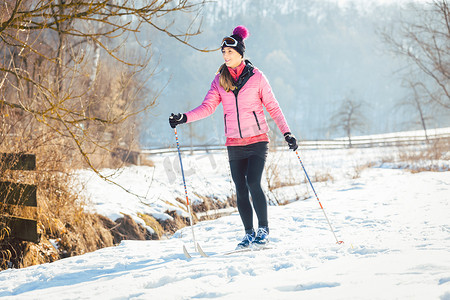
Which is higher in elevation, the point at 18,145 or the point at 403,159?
the point at 18,145

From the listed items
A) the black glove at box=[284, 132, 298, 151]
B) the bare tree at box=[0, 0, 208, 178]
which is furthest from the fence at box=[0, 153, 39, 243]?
the black glove at box=[284, 132, 298, 151]

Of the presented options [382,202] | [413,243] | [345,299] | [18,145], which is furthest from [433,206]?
[18,145]

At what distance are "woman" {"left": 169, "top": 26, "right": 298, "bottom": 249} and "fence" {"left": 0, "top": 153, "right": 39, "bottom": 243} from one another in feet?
7.13

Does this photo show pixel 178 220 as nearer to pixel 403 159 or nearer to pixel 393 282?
pixel 393 282

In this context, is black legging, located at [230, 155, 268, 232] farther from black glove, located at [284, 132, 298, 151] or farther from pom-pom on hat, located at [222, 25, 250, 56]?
pom-pom on hat, located at [222, 25, 250, 56]

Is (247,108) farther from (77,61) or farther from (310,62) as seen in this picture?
(310,62)

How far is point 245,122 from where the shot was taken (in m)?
3.95

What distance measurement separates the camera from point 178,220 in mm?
7840

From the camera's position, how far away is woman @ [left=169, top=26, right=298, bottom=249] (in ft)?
13.0

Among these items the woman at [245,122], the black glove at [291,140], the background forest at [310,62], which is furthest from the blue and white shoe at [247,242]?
the background forest at [310,62]

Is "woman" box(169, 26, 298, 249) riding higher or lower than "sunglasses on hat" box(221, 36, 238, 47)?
lower

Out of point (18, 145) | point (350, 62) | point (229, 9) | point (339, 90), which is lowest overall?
point (18, 145)

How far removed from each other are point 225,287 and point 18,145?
13.2 ft

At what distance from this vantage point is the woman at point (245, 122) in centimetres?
395
